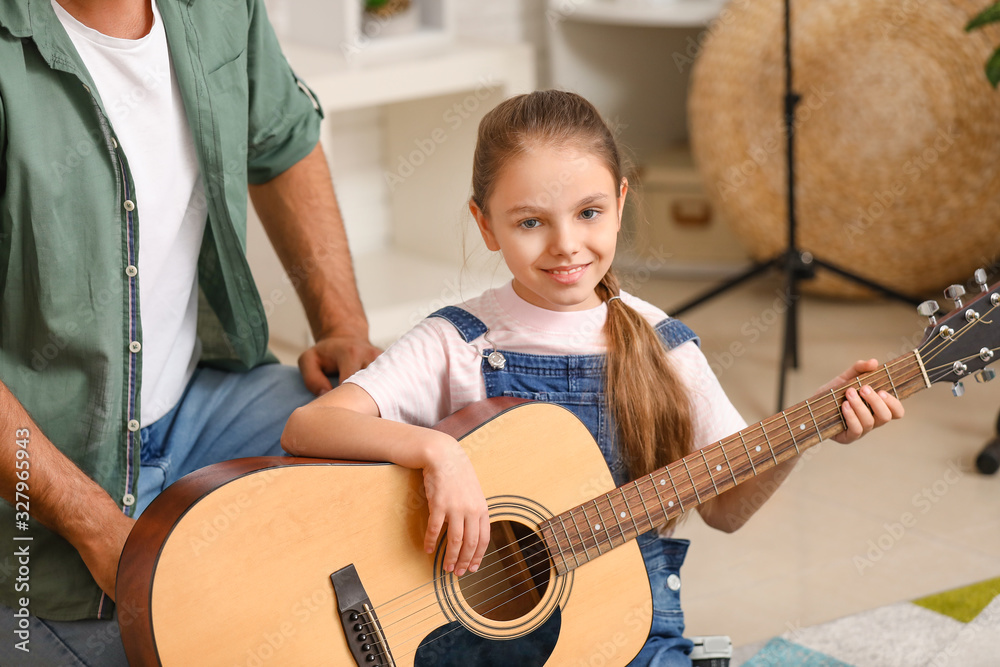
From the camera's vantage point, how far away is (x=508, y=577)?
110 cm

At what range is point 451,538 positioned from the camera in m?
1.00

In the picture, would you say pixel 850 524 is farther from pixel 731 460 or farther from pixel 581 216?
pixel 581 216

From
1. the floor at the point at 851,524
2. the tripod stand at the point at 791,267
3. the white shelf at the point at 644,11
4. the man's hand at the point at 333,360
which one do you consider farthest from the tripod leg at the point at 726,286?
the man's hand at the point at 333,360

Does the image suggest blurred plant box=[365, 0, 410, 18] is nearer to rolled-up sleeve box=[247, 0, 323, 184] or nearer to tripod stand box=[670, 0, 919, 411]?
tripod stand box=[670, 0, 919, 411]

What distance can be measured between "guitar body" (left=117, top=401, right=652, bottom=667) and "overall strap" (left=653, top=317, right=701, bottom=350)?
6.2 inches

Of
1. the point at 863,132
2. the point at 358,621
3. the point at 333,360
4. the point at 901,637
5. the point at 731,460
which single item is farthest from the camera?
the point at 863,132

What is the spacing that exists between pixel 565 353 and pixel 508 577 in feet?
0.80

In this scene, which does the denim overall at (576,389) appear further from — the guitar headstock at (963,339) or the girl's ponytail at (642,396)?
the guitar headstock at (963,339)

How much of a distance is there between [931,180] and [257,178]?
192 centimetres

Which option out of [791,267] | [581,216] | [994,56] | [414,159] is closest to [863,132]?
[791,267]

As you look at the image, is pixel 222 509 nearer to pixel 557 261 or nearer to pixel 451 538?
pixel 451 538

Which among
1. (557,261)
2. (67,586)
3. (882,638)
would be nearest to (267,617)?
(67,586)

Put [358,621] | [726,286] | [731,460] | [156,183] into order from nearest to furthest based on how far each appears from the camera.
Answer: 1. [358,621]
2. [731,460]
3. [156,183]
4. [726,286]

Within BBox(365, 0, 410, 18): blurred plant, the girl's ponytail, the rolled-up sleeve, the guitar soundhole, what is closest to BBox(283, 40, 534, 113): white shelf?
BBox(365, 0, 410, 18): blurred plant
